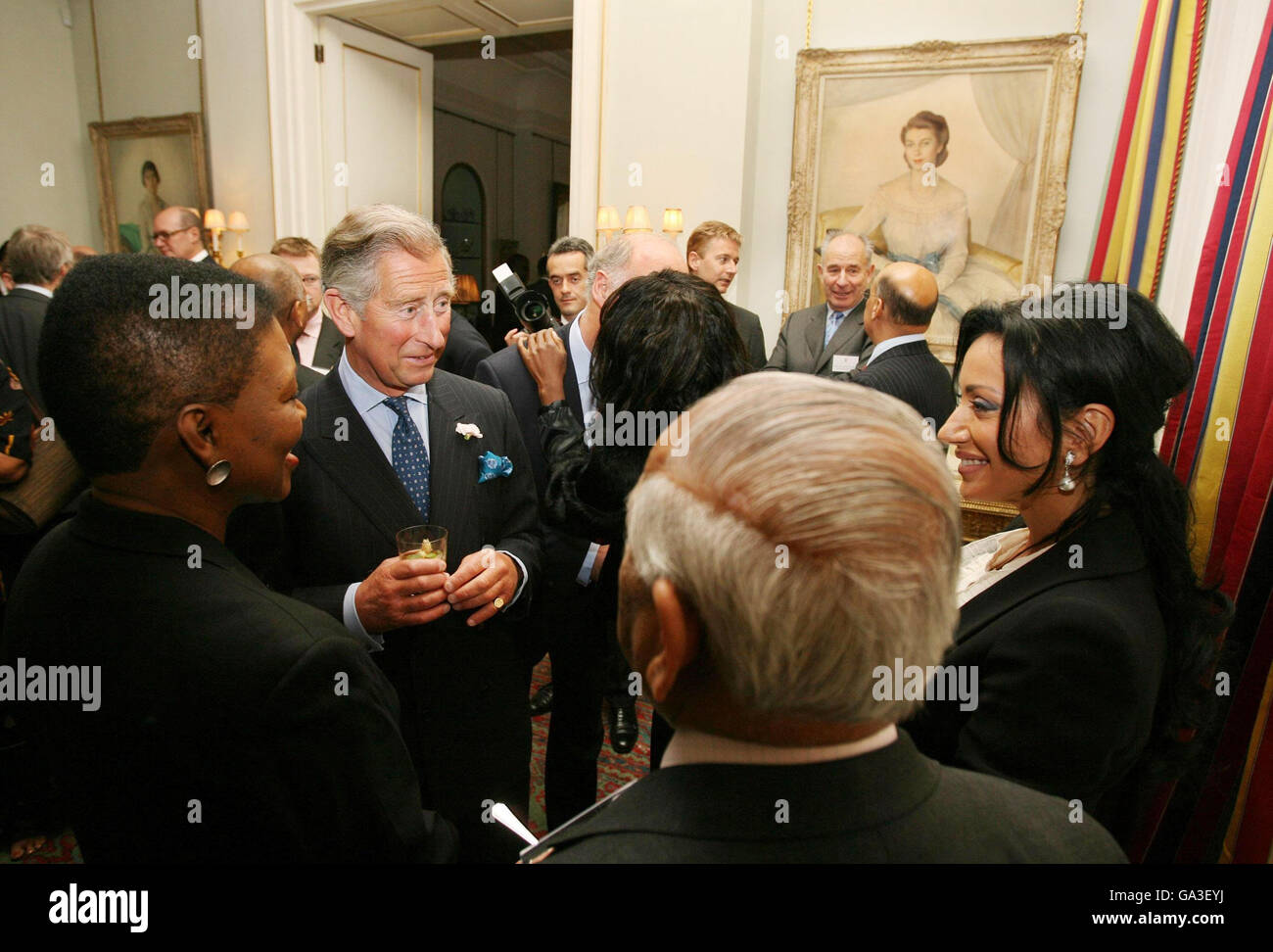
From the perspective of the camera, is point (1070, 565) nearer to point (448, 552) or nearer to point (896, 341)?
point (448, 552)

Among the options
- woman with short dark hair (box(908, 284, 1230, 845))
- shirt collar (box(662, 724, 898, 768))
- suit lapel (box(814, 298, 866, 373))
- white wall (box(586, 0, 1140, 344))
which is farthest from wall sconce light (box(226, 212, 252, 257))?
shirt collar (box(662, 724, 898, 768))

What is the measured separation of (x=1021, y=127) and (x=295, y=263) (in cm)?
423

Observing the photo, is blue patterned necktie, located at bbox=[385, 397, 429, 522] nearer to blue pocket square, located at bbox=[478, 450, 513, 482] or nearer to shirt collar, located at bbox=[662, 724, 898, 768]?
blue pocket square, located at bbox=[478, 450, 513, 482]

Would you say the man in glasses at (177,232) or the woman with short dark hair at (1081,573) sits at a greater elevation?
the man in glasses at (177,232)

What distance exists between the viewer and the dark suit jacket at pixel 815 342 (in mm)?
4340

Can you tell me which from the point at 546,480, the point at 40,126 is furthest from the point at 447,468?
the point at 40,126

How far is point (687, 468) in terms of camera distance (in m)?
0.70

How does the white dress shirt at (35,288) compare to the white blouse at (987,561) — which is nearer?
the white blouse at (987,561)

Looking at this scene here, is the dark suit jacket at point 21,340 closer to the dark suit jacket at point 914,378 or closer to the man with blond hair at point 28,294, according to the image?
the man with blond hair at point 28,294

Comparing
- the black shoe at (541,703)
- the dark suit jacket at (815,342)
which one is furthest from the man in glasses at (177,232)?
the dark suit jacket at (815,342)

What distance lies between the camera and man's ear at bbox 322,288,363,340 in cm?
188

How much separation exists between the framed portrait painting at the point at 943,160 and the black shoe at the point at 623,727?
9.88 ft

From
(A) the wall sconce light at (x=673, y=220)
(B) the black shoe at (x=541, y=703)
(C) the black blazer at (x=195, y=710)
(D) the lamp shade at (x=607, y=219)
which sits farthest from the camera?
(D) the lamp shade at (x=607, y=219)
